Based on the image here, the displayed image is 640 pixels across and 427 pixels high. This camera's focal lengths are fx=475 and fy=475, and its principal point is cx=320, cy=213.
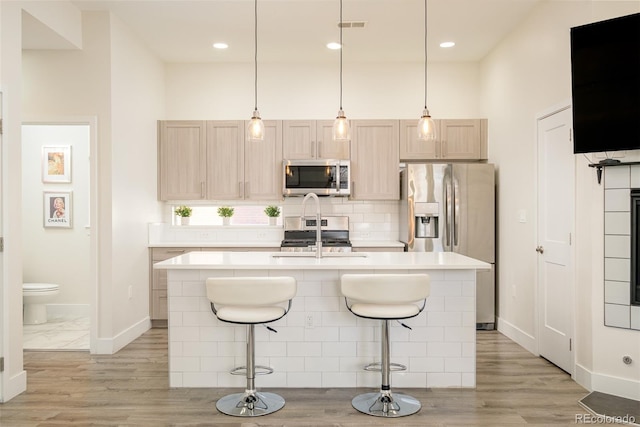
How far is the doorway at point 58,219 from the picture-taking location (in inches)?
226

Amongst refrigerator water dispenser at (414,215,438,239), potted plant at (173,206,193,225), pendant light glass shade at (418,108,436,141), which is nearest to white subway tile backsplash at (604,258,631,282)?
pendant light glass shade at (418,108,436,141)

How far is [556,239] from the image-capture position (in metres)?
3.86

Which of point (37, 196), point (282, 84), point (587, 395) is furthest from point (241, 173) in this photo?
point (587, 395)

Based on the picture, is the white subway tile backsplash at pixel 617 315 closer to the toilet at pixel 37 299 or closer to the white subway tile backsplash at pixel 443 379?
the white subway tile backsplash at pixel 443 379

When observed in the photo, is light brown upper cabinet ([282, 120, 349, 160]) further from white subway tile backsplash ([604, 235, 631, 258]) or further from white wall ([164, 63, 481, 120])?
white subway tile backsplash ([604, 235, 631, 258])

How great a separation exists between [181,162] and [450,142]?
3133 millimetres

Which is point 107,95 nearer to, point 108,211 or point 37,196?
point 108,211

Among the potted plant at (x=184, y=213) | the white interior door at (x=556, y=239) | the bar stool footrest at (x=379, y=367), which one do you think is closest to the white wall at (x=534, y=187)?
the white interior door at (x=556, y=239)

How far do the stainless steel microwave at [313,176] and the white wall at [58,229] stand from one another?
8.23 ft

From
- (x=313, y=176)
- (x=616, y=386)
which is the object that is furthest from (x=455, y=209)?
(x=616, y=386)

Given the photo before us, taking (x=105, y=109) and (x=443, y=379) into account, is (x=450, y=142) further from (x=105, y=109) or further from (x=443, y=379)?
(x=105, y=109)

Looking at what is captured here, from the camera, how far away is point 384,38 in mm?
4949

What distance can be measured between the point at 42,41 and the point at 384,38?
3177 mm

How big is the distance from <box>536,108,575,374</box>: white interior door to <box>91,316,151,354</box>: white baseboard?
3752mm
